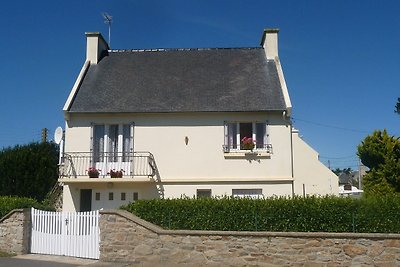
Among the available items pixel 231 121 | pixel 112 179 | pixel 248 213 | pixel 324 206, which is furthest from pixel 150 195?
pixel 324 206

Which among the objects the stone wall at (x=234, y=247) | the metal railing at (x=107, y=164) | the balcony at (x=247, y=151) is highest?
the balcony at (x=247, y=151)

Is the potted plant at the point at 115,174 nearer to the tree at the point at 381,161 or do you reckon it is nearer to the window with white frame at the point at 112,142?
the window with white frame at the point at 112,142

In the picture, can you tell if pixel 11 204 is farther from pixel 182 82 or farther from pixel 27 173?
pixel 182 82

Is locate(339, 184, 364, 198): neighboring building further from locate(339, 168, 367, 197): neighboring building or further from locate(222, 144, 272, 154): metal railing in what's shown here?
locate(222, 144, 272, 154): metal railing

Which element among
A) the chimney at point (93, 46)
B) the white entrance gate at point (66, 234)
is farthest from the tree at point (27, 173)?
the white entrance gate at point (66, 234)

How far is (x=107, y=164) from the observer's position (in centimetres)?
1927

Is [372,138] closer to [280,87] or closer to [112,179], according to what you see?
[280,87]

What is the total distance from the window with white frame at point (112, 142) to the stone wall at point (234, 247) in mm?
5962

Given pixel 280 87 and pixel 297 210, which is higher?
pixel 280 87

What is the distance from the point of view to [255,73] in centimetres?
2148

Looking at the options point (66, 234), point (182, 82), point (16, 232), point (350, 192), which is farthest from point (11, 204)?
point (350, 192)

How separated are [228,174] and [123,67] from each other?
319 inches

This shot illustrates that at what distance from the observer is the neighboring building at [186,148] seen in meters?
18.8

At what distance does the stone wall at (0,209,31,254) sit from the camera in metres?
15.0
